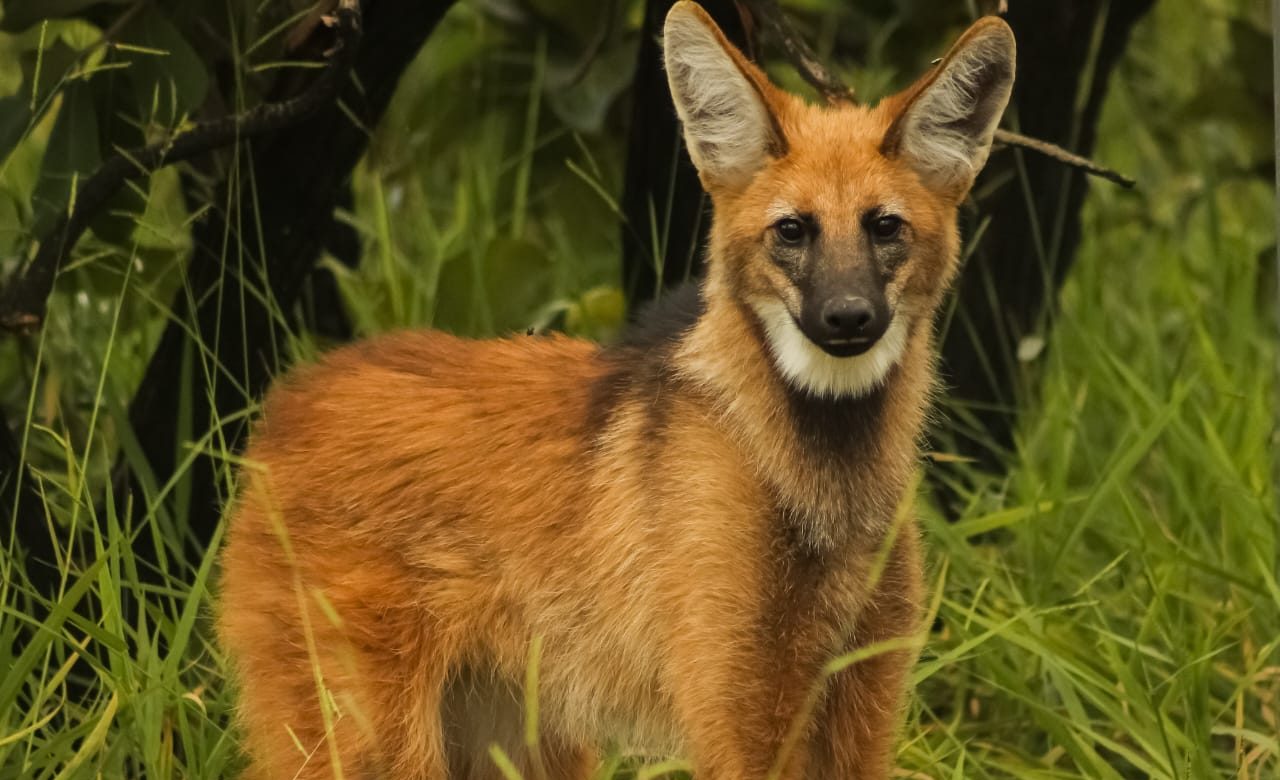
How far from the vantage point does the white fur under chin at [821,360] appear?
104 inches

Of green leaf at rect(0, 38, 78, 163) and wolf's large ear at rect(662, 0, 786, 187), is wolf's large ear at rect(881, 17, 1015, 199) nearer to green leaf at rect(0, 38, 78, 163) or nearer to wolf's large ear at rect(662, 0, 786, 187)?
wolf's large ear at rect(662, 0, 786, 187)

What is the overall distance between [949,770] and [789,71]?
2485 mm

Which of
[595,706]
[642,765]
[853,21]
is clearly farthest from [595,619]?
[853,21]

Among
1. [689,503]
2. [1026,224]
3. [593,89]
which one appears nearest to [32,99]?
[593,89]

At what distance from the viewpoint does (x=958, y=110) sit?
2715 mm

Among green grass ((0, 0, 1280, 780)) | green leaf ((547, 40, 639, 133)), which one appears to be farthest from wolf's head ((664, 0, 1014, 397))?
green leaf ((547, 40, 639, 133))

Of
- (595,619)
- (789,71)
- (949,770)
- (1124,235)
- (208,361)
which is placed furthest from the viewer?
(1124,235)

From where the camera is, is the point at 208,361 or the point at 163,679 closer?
the point at 163,679

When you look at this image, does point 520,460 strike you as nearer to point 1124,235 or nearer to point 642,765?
point 642,765

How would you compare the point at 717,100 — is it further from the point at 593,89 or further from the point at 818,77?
the point at 593,89

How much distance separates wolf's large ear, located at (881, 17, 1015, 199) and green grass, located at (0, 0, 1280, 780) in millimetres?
749

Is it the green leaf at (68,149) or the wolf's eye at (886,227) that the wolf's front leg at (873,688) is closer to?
the wolf's eye at (886,227)

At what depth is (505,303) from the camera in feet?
13.2

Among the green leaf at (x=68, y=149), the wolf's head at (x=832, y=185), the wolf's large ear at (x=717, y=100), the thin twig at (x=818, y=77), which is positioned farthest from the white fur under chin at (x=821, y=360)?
the green leaf at (x=68, y=149)
